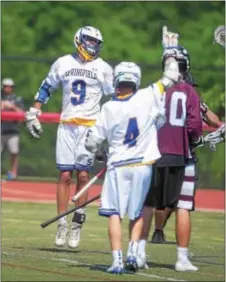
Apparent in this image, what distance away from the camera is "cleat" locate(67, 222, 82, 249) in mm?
14961

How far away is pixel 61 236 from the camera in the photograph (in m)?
15.1

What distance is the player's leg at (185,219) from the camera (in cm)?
1261

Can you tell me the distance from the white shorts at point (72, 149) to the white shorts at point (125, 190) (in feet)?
9.41

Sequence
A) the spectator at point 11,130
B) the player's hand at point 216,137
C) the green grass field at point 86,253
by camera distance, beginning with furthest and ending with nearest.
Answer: the spectator at point 11,130, the player's hand at point 216,137, the green grass field at point 86,253

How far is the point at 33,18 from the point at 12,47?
5.02ft

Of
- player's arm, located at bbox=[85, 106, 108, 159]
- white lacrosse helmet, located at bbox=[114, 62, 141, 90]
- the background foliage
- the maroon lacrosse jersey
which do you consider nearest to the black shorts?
the maroon lacrosse jersey

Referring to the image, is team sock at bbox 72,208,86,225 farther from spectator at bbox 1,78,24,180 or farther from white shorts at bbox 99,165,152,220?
spectator at bbox 1,78,24,180

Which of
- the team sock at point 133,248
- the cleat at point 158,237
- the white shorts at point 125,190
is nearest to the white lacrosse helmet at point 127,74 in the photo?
the white shorts at point 125,190

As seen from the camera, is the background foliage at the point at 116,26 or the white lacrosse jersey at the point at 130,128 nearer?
the white lacrosse jersey at the point at 130,128

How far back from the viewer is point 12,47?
35969 mm

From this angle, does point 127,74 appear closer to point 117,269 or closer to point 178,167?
point 178,167

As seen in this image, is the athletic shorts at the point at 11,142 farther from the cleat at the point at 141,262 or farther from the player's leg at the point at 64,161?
the cleat at the point at 141,262

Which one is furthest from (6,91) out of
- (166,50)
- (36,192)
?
(166,50)

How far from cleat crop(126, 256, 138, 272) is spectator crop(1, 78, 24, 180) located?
1546 cm
